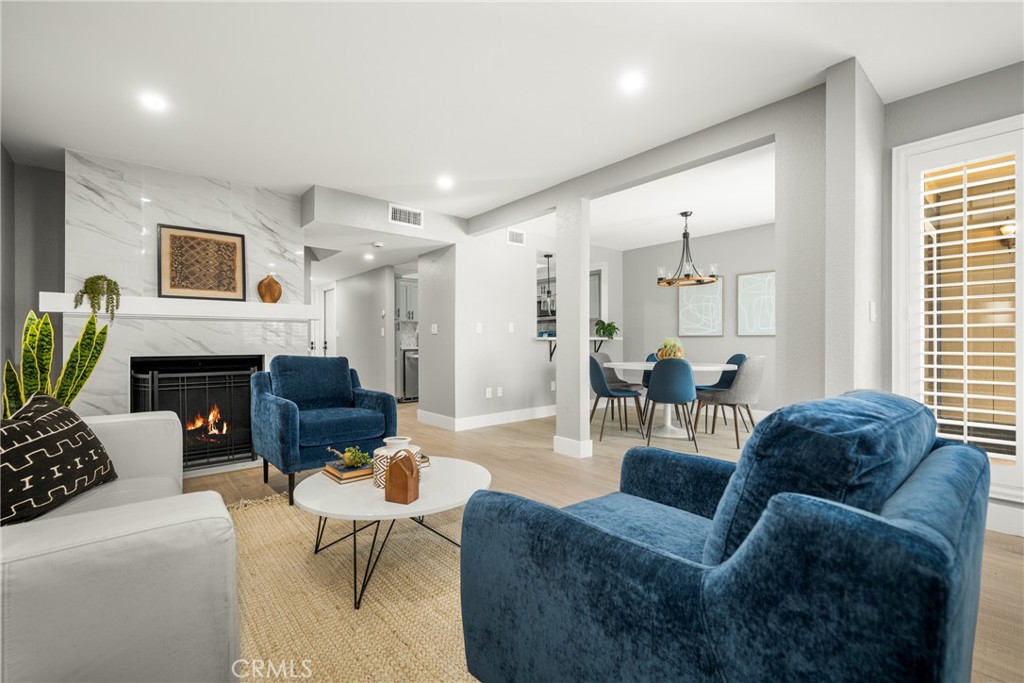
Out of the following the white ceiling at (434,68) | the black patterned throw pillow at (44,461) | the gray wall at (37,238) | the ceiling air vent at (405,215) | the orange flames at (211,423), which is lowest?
the orange flames at (211,423)

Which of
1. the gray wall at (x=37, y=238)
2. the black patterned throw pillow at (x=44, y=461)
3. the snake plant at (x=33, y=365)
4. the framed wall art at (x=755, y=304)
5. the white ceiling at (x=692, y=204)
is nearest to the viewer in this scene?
the black patterned throw pillow at (x=44, y=461)

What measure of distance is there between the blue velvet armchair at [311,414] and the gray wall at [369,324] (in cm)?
401

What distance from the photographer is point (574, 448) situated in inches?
166

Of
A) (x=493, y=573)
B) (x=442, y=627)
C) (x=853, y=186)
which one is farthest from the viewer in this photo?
(x=853, y=186)

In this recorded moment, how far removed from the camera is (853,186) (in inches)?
95.7

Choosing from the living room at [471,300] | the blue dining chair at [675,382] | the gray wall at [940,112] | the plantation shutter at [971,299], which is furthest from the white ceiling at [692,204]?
the blue dining chair at [675,382]

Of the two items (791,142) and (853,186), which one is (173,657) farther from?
(791,142)

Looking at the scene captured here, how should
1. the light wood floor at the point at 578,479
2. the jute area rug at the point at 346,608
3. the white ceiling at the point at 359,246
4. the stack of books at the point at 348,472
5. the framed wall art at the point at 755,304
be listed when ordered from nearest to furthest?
the jute area rug at the point at 346,608 < the light wood floor at the point at 578,479 < the stack of books at the point at 348,472 < the white ceiling at the point at 359,246 < the framed wall art at the point at 755,304

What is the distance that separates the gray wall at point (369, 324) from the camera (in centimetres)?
776

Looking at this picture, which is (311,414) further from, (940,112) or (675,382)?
(940,112)

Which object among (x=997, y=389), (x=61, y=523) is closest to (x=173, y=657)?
(x=61, y=523)

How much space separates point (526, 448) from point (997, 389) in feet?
10.6

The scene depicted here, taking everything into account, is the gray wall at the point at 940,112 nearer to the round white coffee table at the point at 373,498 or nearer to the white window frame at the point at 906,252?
the white window frame at the point at 906,252

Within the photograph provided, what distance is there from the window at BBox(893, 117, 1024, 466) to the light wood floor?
69cm
